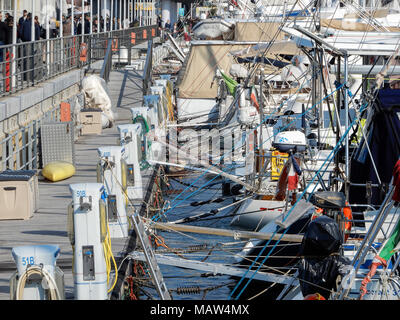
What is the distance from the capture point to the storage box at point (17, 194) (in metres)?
15.1

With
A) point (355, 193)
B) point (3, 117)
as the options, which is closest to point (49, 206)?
point (3, 117)

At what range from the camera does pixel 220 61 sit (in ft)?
128

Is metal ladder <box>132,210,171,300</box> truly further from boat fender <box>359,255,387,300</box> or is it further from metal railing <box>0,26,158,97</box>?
metal railing <box>0,26,158,97</box>

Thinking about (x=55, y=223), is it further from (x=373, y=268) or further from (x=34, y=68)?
(x=34, y=68)

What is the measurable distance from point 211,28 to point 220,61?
2.71 m

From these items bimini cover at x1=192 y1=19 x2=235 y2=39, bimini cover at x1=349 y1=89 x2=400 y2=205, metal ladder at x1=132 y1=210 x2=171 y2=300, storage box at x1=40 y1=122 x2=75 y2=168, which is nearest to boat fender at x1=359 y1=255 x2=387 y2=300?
metal ladder at x1=132 y1=210 x2=171 y2=300

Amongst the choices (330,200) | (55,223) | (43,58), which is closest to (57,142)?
(55,223)

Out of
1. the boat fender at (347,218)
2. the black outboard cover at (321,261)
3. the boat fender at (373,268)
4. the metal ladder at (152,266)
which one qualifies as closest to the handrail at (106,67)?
the boat fender at (347,218)

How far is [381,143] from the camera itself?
42.5 feet

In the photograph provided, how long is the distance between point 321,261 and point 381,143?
3694mm

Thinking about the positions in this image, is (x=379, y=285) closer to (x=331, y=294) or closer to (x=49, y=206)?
(x=331, y=294)

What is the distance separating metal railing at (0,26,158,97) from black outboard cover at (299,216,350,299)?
1117cm

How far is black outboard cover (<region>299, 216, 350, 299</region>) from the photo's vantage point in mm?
9633

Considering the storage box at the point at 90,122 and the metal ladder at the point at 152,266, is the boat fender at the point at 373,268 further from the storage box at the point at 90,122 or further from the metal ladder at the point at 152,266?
the storage box at the point at 90,122
